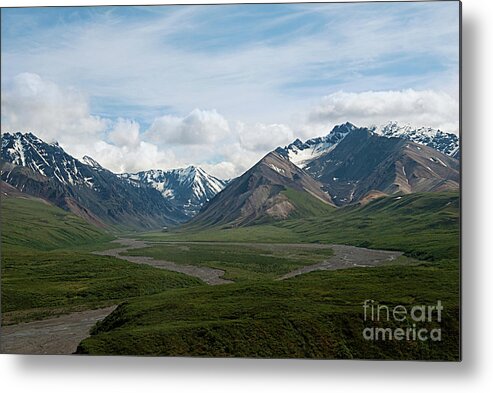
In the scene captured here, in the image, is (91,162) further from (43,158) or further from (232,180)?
(232,180)

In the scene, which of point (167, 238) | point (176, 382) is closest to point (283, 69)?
point (167, 238)

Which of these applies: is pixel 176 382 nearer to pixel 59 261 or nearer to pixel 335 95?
pixel 59 261

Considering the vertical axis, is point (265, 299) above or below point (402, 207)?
below

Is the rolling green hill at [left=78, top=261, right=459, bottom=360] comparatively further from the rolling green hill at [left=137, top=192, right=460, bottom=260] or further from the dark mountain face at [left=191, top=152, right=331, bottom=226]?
the dark mountain face at [left=191, top=152, right=331, bottom=226]

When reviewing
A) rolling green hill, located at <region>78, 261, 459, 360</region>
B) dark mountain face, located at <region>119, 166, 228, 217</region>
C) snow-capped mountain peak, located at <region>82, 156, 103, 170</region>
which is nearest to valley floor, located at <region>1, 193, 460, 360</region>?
rolling green hill, located at <region>78, 261, 459, 360</region>

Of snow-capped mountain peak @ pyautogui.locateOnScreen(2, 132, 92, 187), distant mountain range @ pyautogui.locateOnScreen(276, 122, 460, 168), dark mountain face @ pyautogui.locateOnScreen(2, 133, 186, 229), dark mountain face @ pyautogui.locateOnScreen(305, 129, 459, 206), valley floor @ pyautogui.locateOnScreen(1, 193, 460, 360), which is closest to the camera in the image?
valley floor @ pyautogui.locateOnScreen(1, 193, 460, 360)
